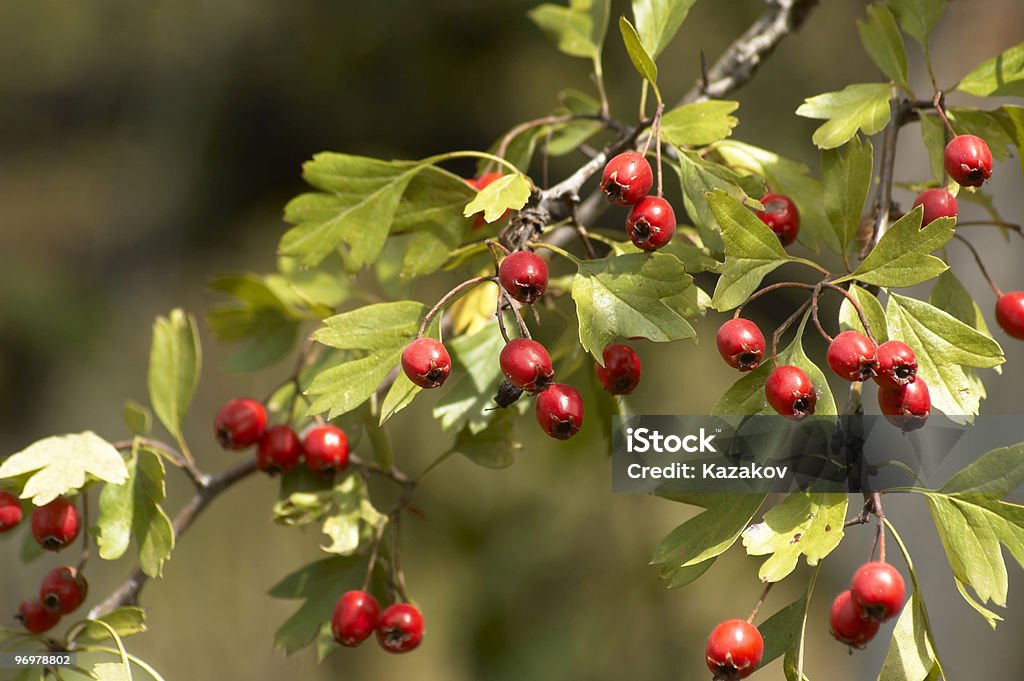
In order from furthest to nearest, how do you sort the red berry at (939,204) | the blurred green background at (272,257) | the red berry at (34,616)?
the blurred green background at (272,257)
the red berry at (34,616)
the red berry at (939,204)

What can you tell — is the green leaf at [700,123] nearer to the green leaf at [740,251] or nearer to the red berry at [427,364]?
the green leaf at [740,251]

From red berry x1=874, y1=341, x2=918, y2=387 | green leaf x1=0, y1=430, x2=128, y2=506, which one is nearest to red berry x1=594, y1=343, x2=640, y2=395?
red berry x1=874, y1=341, x2=918, y2=387

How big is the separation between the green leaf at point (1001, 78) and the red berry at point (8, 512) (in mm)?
760

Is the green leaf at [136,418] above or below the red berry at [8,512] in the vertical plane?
above

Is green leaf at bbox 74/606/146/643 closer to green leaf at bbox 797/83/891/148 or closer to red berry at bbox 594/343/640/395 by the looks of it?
red berry at bbox 594/343/640/395

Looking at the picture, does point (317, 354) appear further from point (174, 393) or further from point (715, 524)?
point (715, 524)

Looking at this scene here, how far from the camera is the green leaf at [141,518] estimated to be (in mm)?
679

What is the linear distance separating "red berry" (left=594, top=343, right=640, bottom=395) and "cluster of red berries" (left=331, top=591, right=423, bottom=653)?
0.83ft

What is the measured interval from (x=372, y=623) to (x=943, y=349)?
462mm

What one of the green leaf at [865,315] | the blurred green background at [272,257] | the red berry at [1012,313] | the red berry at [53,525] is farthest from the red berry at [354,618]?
the blurred green background at [272,257]

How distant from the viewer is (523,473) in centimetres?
181

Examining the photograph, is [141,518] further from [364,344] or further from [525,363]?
[525,363]

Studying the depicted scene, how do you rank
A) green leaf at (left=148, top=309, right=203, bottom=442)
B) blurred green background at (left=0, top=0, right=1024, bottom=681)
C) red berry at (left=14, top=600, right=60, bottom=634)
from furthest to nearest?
blurred green background at (left=0, top=0, right=1024, bottom=681)
green leaf at (left=148, top=309, right=203, bottom=442)
red berry at (left=14, top=600, right=60, bottom=634)

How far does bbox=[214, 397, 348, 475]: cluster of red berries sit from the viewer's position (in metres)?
0.75
